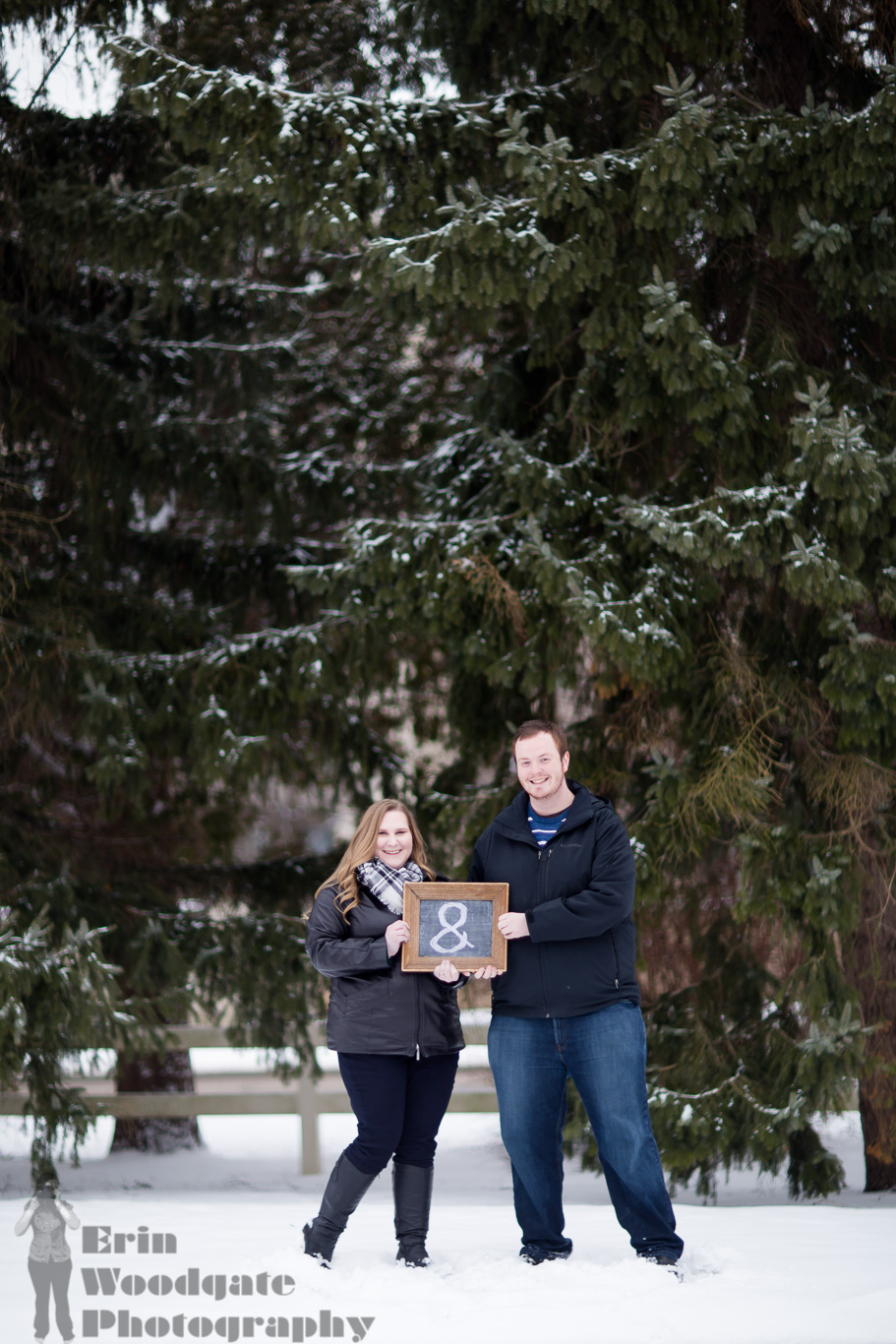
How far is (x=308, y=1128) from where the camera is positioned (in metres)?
8.16

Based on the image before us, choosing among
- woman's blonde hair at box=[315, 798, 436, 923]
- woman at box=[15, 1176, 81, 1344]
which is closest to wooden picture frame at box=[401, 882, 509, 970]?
woman's blonde hair at box=[315, 798, 436, 923]

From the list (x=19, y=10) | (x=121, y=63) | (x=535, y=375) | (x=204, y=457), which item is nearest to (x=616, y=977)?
(x=535, y=375)

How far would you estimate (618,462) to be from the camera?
5.68m

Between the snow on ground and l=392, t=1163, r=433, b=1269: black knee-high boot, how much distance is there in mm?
68

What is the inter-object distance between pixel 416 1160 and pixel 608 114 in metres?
4.69

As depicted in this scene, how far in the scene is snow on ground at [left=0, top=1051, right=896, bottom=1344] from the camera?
3.28m

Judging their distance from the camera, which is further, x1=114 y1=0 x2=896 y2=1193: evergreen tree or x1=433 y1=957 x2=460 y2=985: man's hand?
x1=114 y1=0 x2=896 y2=1193: evergreen tree

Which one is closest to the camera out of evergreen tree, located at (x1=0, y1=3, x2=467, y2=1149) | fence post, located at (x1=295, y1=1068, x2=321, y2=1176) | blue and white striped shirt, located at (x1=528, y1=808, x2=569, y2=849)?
blue and white striped shirt, located at (x1=528, y1=808, x2=569, y2=849)

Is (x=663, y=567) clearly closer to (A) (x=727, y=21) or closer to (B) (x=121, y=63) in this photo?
(A) (x=727, y=21)

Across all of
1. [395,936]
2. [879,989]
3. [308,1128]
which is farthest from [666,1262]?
[308,1128]

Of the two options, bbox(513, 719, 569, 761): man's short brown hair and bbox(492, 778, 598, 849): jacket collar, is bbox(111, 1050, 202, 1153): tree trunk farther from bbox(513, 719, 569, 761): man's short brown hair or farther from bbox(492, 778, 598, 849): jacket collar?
bbox(513, 719, 569, 761): man's short brown hair

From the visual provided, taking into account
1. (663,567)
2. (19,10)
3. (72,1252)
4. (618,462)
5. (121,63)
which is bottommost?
(72,1252)

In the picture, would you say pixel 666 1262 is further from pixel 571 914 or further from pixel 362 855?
pixel 362 855

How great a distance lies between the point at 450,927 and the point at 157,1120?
6.47 m
